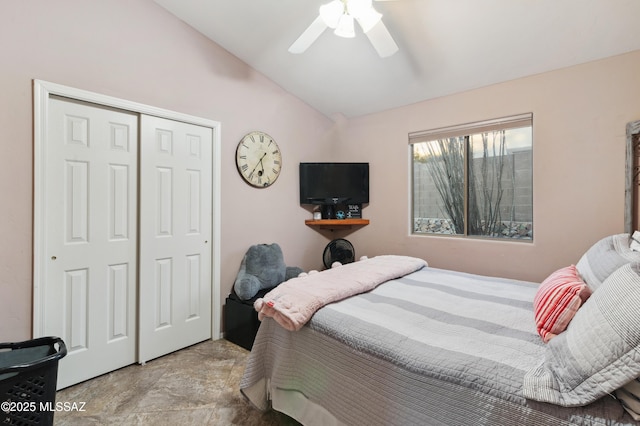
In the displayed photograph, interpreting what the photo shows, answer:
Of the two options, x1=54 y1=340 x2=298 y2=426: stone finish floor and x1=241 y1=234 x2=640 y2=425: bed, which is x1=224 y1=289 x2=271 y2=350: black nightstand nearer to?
x1=54 y1=340 x2=298 y2=426: stone finish floor

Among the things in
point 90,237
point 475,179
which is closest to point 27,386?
point 90,237

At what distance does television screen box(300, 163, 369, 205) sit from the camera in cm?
340

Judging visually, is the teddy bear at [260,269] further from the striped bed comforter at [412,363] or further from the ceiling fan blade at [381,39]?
the ceiling fan blade at [381,39]

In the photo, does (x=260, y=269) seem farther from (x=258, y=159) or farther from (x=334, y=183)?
(x=334, y=183)

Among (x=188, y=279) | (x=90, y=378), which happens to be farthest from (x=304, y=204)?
(x=90, y=378)

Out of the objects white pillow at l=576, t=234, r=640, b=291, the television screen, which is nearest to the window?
the television screen

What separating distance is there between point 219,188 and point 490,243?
2475mm

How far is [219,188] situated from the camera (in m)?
2.68

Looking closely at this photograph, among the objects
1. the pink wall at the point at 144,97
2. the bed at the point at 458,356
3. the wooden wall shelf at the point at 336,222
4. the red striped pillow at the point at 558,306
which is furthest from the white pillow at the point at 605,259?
the pink wall at the point at 144,97

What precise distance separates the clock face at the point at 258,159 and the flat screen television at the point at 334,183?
0.39 meters

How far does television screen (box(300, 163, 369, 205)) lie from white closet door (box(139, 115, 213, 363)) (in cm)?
111

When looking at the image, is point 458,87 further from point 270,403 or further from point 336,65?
point 270,403

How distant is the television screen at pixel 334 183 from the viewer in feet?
11.2

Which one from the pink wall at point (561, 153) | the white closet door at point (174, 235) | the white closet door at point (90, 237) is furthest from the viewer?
the white closet door at point (174, 235)
